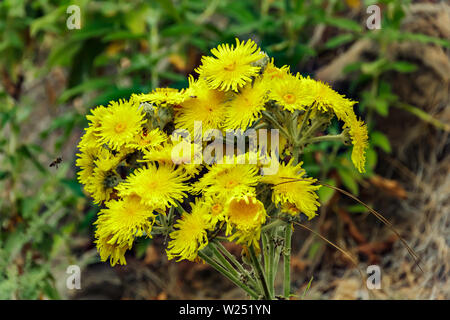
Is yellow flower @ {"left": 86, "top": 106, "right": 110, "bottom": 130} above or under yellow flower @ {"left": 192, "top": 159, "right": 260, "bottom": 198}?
above

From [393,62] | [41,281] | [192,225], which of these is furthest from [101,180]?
[393,62]

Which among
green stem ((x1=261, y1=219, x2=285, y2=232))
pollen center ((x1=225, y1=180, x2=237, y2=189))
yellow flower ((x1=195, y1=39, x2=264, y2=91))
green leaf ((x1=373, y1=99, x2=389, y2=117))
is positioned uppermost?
green leaf ((x1=373, y1=99, x2=389, y2=117))

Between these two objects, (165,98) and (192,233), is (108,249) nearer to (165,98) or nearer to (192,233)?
(192,233)

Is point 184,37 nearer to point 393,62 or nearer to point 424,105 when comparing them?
point 393,62

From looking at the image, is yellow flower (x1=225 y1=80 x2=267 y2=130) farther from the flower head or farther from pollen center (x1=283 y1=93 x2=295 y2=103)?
the flower head

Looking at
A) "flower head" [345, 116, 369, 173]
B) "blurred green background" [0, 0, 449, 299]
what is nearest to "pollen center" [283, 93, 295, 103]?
"flower head" [345, 116, 369, 173]

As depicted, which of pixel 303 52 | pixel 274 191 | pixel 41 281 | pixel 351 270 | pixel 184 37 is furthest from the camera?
pixel 184 37

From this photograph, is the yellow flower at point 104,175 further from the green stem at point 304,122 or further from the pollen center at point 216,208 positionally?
the green stem at point 304,122
